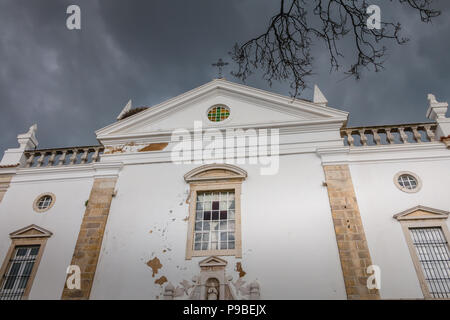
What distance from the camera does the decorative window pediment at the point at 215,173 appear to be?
10388 millimetres

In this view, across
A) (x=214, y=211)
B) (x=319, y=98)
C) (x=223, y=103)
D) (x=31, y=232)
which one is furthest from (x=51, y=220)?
(x=319, y=98)

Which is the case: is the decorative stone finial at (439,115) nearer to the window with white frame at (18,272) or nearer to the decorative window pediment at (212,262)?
the decorative window pediment at (212,262)

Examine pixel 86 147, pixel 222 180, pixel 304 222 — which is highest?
pixel 86 147

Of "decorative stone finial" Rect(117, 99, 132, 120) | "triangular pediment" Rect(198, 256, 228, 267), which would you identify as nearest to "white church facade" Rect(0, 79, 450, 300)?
"triangular pediment" Rect(198, 256, 228, 267)

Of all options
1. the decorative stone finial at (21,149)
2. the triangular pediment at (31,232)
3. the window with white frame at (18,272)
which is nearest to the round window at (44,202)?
the triangular pediment at (31,232)

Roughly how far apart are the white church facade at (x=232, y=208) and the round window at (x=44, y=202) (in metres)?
0.04

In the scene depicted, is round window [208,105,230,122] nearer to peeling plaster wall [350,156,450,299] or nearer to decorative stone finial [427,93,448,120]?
peeling plaster wall [350,156,450,299]

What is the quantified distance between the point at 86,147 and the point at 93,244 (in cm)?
431

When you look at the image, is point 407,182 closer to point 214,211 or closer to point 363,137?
point 363,137

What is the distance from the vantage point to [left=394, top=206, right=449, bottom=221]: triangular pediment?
8.97 metres

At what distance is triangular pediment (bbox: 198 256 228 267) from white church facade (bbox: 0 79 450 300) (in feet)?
0.10

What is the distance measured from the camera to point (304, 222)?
365 inches
